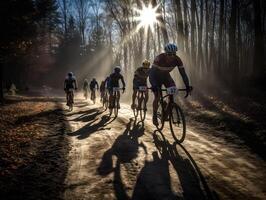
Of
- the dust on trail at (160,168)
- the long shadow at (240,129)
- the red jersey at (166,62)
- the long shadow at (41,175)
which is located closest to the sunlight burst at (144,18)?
the long shadow at (240,129)

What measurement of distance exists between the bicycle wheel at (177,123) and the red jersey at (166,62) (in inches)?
44.5

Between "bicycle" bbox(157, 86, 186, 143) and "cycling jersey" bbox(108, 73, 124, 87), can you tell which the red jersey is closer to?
"bicycle" bbox(157, 86, 186, 143)

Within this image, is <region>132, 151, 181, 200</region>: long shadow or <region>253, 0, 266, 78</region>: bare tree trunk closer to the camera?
<region>132, 151, 181, 200</region>: long shadow

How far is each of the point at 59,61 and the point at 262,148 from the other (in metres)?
59.0

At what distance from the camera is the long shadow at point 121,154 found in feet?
16.1

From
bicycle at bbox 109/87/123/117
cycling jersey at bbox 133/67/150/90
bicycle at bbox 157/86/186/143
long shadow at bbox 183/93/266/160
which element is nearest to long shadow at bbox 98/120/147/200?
bicycle at bbox 157/86/186/143

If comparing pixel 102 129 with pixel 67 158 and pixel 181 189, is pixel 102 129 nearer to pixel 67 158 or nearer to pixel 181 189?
pixel 67 158

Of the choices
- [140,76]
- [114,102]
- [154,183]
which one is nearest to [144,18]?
[114,102]

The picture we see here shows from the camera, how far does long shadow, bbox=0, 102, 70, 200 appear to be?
4785mm

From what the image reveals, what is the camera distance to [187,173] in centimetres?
551

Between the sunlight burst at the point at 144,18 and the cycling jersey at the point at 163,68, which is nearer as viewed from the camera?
the cycling jersey at the point at 163,68

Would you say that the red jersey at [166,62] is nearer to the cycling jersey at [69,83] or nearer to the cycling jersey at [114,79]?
the cycling jersey at [114,79]

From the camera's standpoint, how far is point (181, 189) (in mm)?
4777

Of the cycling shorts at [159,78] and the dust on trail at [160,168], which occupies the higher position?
the cycling shorts at [159,78]
